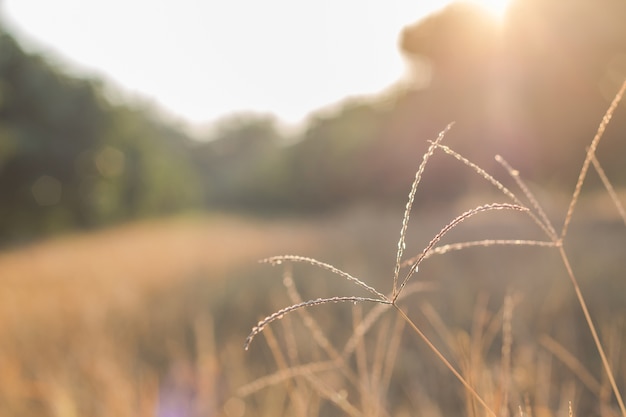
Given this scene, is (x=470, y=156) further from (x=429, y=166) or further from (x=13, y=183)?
(x=13, y=183)

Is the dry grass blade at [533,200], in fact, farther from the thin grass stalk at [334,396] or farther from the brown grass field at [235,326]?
the brown grass field at [235,326]

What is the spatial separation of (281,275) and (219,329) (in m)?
0.78

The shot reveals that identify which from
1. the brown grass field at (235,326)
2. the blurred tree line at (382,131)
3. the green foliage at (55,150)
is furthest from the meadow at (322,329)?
the green foliage at (55,150)

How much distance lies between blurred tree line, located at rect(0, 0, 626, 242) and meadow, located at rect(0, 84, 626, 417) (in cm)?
317

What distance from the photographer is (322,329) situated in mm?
2678

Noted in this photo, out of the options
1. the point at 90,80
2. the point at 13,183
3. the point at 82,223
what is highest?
the point at 90,80

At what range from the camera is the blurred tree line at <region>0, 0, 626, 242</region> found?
7.29m

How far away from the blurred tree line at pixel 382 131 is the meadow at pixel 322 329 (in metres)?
3.17

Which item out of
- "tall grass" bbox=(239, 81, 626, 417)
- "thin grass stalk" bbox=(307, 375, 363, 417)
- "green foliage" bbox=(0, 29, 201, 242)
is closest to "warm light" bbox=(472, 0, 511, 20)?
"tall grass" bbox=(239, 81, 626, 417)

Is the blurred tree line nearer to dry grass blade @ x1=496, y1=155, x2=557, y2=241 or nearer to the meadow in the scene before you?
the meadow

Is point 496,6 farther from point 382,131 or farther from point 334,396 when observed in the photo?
point 334,396

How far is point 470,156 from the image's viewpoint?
328 inches

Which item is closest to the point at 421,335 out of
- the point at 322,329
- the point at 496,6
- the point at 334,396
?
the point at 334,396

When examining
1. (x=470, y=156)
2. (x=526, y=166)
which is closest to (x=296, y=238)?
(x=470, y=156)
